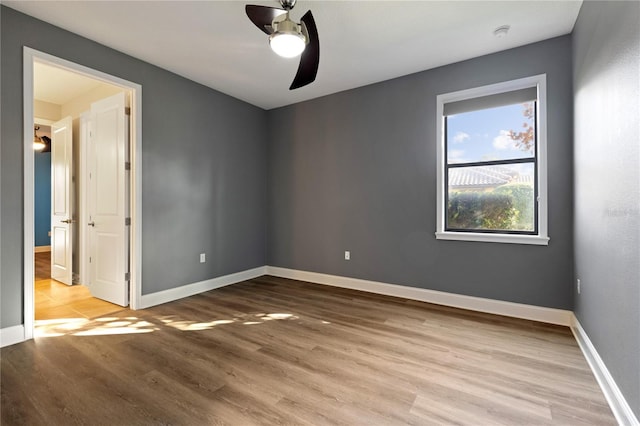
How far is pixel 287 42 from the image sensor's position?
2.03 metres

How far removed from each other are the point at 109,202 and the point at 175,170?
0.85 m

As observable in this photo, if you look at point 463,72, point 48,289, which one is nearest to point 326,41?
point 463,72

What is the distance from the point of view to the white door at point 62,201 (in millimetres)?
4355

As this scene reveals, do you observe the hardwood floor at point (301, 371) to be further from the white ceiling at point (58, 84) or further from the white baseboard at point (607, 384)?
the white ceiling at point (58, 84)

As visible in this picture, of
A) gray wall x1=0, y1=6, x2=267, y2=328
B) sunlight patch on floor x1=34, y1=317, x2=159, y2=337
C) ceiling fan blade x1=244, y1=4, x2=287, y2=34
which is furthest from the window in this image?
sunlight patch on floor x1=34, y1=317, x2=159, y2=337

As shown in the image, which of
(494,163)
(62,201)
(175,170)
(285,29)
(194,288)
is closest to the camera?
(285,29)

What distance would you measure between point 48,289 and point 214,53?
13.1 ft

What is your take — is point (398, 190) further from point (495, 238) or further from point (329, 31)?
point (329, 31)

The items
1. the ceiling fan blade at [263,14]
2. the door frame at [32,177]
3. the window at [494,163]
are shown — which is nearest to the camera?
the ceiling fan blade at [263,14]

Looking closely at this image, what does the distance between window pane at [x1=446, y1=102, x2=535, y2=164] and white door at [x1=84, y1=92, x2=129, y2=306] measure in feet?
12.9

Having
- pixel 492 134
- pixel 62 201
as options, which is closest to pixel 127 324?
pixel 62 201

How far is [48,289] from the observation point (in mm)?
4113

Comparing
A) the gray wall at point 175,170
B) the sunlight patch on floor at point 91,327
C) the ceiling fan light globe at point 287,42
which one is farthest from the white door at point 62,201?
the ceiling fan light globe at point 287,42

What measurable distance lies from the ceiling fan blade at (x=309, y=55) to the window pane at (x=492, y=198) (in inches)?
83.0
